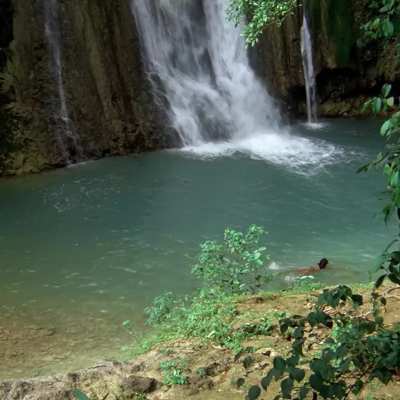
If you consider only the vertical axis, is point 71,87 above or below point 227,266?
above

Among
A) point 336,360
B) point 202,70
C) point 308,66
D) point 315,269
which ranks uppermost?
point 202,70

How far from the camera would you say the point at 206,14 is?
14.7 meters

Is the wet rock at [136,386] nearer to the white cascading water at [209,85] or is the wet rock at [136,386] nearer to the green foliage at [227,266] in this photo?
the green foliage at [227,266]

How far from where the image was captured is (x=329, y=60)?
51.6 ft

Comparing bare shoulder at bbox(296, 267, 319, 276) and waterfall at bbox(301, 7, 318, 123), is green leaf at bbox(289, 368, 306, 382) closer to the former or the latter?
bare shoulder at bbox(296, 267, 319, 276)

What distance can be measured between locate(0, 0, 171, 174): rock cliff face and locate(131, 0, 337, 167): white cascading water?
563mm

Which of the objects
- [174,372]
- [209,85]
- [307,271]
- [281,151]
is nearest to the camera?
[174,372]

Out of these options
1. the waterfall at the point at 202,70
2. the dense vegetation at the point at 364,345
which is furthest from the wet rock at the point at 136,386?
the waterfall at the point at 202,70

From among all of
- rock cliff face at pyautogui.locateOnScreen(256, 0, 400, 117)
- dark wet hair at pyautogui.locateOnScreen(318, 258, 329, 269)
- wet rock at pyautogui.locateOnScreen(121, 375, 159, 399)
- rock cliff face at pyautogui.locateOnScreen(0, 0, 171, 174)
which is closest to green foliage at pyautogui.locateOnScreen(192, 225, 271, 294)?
dark wet hair at pyautogui.locateOnScreen(318, 258, 329, 269)

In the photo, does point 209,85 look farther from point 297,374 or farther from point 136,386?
point 297,374

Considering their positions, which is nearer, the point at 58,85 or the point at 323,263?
the point at 323,263

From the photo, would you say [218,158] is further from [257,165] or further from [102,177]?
[102,177]

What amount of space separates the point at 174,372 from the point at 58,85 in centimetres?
910

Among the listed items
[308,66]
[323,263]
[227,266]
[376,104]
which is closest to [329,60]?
[308,66]
